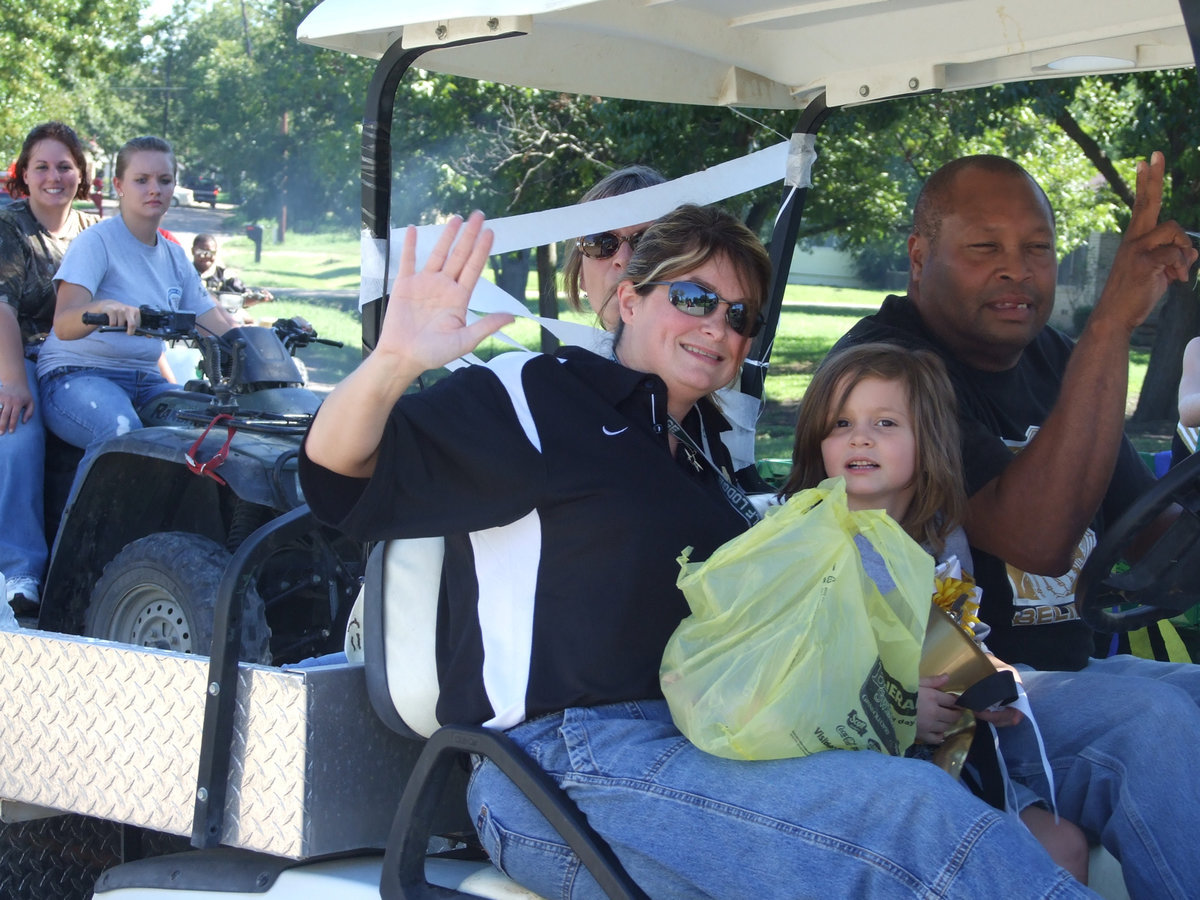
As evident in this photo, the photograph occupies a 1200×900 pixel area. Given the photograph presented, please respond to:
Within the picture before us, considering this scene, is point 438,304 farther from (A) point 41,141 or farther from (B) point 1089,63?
(A) point 41,141

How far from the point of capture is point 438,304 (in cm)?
178

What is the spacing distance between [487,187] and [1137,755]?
11.9 m

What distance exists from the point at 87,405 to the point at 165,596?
0.78m

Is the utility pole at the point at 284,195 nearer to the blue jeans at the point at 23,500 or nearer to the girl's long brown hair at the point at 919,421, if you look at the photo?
the blue jeans at the point at 23,500

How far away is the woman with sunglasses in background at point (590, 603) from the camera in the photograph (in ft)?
5.49

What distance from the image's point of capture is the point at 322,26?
2.22 meters

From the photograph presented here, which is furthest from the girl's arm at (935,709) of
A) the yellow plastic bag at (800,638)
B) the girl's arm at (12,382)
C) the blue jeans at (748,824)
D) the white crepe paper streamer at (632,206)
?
the girl's arm at (12,382)

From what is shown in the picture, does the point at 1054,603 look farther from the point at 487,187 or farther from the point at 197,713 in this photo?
the point at 487,187

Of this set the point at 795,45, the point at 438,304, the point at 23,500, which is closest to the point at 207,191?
the point at 23,500

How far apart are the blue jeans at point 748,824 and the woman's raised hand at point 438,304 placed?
1.89 ft

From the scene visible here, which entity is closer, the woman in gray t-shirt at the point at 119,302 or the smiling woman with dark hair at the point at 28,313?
the smiling woman with dark hair at the point at 28,313

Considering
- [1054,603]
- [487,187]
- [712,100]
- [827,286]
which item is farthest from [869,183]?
[827,286]

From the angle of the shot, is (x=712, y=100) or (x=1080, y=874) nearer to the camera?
(x=1080, y=874)

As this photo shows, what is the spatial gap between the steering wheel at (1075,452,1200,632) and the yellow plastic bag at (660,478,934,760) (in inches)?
14.7
